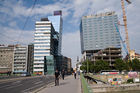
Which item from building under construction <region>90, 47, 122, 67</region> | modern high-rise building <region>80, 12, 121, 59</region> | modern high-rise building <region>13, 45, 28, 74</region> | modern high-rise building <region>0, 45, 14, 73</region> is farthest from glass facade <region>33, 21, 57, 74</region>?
building under construction <region>90, 47, 122, 67</region>

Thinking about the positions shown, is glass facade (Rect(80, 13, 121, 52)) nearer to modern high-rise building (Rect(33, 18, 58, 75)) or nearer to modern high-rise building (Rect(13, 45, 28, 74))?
modern high-rise building (Rect(33, 18, 58, 75))

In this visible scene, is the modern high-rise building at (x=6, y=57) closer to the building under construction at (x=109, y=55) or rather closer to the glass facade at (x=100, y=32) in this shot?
the glass facade at (x=100, y=32)

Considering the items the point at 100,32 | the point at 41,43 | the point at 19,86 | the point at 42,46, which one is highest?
the point at 100,32

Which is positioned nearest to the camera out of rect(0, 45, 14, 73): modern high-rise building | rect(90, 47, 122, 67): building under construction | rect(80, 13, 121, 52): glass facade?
rect(90, 47, 122, 67): building under construction

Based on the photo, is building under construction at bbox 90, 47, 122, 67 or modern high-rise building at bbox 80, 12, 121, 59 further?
modern high-rise building at bbox 80, 12, 121, 59

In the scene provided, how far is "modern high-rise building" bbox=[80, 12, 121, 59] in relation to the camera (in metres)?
106

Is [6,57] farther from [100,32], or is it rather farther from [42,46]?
[100,32]

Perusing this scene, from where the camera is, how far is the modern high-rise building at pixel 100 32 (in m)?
106

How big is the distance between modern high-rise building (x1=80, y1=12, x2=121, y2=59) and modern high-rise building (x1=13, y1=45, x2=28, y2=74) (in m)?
52.2

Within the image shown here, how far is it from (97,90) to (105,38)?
285 feet

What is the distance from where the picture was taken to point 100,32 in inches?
4323

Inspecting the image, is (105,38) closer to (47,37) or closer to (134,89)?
(47,37)

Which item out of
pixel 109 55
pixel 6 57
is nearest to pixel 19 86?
pixel 109 55

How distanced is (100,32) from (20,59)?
234ft
